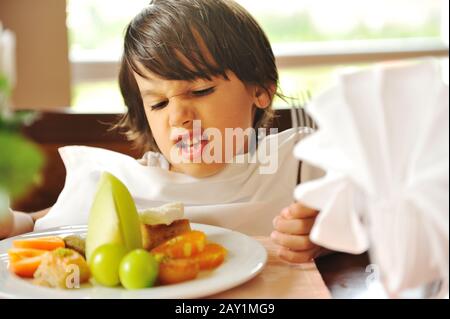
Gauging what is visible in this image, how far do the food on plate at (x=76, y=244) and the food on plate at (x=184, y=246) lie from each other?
0.10 metres

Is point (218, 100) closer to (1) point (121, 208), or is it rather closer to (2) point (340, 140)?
(1) point (121, 208)

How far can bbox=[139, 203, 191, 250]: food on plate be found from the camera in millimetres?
915

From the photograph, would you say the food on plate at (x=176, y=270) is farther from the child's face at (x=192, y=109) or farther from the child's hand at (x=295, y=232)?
the child's face at (x=192, y=109)

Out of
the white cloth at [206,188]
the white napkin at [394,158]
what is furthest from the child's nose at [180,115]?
the white napkin at [394,158]

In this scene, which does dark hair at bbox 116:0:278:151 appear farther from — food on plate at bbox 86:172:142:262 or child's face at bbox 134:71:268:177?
food on plate at bbox 86:172:142:262

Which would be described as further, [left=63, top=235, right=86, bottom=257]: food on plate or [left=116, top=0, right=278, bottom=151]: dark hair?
[left=116, top=0, right=278, bottom=151]: dark hair

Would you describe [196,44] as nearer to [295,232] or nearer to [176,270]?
[295,232]

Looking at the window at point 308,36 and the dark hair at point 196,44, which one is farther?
the window at point 308,36

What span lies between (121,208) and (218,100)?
546 millimetres

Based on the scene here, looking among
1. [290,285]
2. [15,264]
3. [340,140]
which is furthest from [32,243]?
[340,140]

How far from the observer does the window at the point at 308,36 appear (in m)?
3.21

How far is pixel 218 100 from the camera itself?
1338 millimetres

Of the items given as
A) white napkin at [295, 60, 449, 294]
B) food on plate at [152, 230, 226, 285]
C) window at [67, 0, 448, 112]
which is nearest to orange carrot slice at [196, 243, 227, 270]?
food on plate at [152, 230, 226, 285]

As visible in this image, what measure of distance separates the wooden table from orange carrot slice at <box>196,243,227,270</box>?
0.05m
